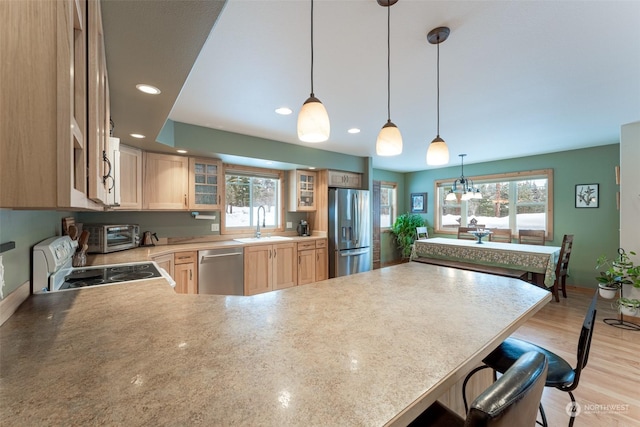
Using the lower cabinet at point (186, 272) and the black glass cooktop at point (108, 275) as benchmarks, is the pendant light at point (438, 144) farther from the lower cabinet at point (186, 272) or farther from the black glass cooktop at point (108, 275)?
the lower cabinet at point (186, 272)

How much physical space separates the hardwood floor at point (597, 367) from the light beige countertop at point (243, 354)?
45.2 inches

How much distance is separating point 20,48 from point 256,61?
1536mm

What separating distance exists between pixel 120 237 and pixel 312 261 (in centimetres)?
258

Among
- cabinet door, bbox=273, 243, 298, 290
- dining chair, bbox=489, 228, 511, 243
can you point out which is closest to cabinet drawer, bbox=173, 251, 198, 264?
cabinet door, bbox=273, 243, 298, 290

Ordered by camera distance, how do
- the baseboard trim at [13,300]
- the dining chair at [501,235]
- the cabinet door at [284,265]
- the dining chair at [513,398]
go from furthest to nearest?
the dining chair at [501,235] < the cabinet door at [284,265] < the baseboard trim at [13,300] < the dining chair at [513,398]

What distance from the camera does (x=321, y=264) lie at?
14.8 feet

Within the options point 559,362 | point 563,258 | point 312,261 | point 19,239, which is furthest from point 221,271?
point 563,258

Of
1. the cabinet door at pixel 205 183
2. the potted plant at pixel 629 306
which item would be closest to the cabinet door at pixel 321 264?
the cabinet door at pixel 205 183

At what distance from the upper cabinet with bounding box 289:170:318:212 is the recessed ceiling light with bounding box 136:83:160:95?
2.89 meters

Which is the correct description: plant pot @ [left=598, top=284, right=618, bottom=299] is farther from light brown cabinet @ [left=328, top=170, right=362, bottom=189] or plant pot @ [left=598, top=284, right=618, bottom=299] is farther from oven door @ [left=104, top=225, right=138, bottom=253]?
oven door @ [left=104, top=225, right=138, bottom=253]

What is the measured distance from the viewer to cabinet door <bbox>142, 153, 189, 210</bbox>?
3207 mm

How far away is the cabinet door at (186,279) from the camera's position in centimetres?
314

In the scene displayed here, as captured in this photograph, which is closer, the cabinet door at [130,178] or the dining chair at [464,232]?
the cabinet door at [130,178]

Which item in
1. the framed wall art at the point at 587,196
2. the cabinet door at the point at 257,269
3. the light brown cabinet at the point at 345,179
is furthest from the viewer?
the light brown cabinet at the point at 345,179
